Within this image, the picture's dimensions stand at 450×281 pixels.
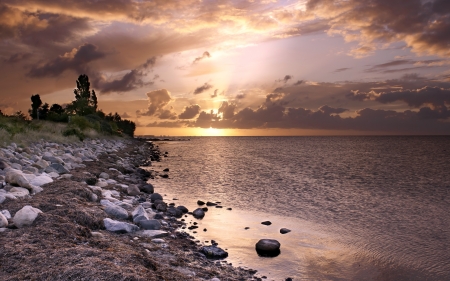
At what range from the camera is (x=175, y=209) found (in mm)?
14375

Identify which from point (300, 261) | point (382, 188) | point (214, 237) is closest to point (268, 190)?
point (382, 188)

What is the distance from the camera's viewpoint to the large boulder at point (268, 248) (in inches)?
388

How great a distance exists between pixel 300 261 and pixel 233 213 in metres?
6.27

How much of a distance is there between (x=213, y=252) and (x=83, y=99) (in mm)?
77663

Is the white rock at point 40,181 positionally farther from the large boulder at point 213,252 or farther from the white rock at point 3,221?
the large boulder at point 213,252

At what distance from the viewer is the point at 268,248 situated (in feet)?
32.4

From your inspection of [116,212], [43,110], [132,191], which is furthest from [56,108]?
[116,212]

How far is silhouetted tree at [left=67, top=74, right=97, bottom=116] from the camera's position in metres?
Answer: 76.9

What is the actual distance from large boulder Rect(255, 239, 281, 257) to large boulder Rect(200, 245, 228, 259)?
1159 mm

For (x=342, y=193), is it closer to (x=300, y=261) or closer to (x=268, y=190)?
(x=268, y=190)

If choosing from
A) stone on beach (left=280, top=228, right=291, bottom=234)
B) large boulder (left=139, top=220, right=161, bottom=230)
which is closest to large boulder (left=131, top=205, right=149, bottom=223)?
large boulder (left=139, top=220, right=161, bottom=230)

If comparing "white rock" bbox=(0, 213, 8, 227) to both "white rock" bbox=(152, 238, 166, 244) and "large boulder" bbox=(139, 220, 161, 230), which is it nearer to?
"white rock" bbox=(152, 238, 166, 244)

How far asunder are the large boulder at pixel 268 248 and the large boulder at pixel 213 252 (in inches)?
45.6

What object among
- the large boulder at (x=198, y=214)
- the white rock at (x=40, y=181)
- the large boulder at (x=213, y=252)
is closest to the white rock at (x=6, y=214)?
the white rock at (x=40, y=181)
